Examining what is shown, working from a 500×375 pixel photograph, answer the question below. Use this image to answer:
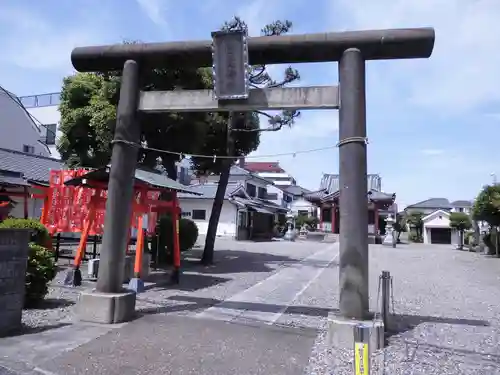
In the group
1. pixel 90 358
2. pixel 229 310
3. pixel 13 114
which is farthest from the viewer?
pixel 13 114

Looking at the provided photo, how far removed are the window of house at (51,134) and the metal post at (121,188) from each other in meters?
33.6

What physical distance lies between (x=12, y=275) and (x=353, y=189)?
16.6 feet

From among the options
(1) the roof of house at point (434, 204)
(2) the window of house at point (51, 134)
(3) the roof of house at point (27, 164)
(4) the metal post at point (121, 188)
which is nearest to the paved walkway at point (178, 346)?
(4) the metal post at point (121, 188)

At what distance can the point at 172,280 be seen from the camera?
11336mm

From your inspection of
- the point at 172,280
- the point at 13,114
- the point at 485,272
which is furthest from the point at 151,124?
the point at 13,114

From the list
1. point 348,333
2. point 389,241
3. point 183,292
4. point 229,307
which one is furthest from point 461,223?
point 348,333

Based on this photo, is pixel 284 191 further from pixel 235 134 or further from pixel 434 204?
pixel 235 134

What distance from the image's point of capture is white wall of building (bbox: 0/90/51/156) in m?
27.3

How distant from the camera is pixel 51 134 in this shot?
3822 centimetres

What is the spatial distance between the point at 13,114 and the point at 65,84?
14983 millimetres

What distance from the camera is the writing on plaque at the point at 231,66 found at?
Answer: 713 cm

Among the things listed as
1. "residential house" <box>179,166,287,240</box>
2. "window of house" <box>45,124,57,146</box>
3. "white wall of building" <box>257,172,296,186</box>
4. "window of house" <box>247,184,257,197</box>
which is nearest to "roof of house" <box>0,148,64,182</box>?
"residential house" <box>179,166,287,240</box>

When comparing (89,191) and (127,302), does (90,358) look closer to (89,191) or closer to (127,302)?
(127,302)

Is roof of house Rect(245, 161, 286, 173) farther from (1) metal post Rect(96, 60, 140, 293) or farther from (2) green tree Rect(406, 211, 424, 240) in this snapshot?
(1) metal post Rect(96, 60, 140, 293)
